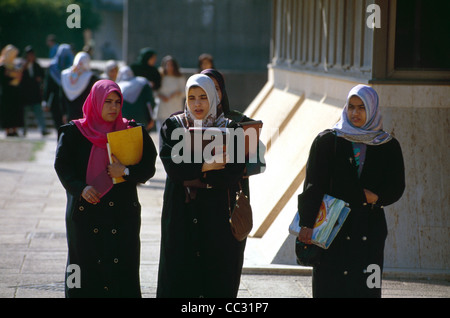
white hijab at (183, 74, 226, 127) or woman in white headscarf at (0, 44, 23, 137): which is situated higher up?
white hijab at (183, 74, 226, 127)

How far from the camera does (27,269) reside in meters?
8.09

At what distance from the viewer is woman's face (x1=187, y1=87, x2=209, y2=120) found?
5758 millimetres

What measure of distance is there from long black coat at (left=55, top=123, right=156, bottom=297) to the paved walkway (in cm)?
113

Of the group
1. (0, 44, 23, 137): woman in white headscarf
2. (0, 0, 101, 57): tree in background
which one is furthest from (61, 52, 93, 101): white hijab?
(0, 0, 101, 57): tree in background

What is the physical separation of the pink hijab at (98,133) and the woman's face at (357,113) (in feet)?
5.20

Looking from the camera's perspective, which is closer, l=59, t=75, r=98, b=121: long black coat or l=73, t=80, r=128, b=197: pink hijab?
l=73, t=80, r=128, b=197: pink hijab

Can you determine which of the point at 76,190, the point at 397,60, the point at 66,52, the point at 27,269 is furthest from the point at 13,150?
the point at 76,190

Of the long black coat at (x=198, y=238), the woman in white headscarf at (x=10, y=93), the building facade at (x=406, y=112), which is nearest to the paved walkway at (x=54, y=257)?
the building facade at (x=406, y=112)

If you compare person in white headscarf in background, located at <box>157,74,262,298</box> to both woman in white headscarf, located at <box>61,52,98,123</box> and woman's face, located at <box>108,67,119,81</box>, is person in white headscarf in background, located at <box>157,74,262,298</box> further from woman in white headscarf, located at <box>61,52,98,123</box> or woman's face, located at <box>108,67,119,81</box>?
woman's face, located at <box>108,67,119,81</box>

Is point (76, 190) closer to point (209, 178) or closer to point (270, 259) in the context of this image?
point (209, 178)

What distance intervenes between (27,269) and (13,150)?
382 inches

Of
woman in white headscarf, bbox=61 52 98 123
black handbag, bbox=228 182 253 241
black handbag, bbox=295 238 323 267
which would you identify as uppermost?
woman in white headscarf, bbox=61 52 98 123

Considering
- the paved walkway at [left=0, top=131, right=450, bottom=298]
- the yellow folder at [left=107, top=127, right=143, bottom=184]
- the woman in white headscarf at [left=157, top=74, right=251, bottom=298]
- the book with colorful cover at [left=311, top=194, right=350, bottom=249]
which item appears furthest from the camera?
the paved walkway at [left=0, top=131, right=450, bottom=298]
